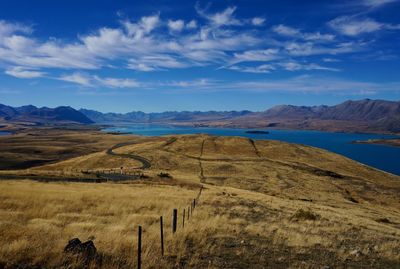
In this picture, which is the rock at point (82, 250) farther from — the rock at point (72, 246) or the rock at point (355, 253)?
the rock at point (355, 253)

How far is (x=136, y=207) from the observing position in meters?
23.7

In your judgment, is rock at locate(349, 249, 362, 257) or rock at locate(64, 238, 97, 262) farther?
rock at locate(349, 249, 362, 257)

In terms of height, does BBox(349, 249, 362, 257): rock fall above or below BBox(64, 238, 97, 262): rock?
below

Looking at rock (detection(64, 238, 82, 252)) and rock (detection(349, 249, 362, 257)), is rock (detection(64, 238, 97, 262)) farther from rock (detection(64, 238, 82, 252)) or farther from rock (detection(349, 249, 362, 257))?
rock (detection(349, 249, 362, 257))

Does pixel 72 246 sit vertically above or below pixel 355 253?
above

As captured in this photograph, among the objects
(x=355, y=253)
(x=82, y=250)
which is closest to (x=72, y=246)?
(x=82, y=250)

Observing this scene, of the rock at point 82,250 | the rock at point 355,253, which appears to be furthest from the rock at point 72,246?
the rock at point 355,253

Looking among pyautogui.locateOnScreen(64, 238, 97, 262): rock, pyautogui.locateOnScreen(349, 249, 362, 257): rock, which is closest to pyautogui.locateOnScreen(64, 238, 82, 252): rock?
pyautogui.locateOnScreen(64, 238, 97, 262): rock

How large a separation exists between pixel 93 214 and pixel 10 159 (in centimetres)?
14429

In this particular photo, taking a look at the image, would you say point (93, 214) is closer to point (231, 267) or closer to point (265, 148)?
point (231, 267)

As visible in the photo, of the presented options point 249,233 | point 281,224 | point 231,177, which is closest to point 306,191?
point 231,177

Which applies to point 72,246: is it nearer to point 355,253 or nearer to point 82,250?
point 82,250

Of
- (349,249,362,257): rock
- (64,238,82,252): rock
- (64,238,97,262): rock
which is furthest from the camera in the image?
(349,249,362,257): rock

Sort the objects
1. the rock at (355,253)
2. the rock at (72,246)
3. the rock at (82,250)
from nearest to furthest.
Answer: the rock at (82,250) → the rock at (72,246) → the rock at (355,253)
